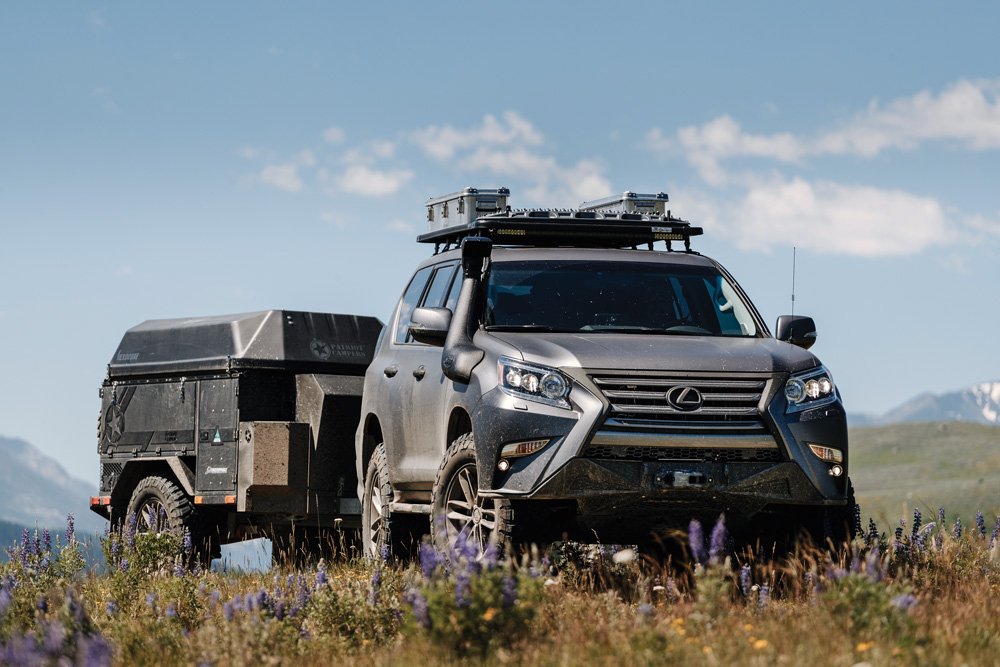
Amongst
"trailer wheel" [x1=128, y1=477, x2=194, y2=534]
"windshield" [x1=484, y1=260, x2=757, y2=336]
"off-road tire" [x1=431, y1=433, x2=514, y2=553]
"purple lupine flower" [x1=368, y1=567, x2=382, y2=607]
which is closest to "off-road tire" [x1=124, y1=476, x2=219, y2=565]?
"trailer wheel" [x1=128, y1=477, x2=194, y2=534]

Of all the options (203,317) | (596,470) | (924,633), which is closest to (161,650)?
(596,470)

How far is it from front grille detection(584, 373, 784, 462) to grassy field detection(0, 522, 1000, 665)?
685 mm

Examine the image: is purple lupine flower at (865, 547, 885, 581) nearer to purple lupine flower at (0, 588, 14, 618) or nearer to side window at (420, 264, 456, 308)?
purple lupine flower at (0, 588, 14, 618)

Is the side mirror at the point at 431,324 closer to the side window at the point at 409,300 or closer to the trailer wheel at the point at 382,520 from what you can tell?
the side window at the point at 409,300

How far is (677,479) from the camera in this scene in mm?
8375

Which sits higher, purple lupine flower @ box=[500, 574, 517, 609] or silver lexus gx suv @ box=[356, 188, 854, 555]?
silver lexus gx suv @ box=[356, 188, 854, 555]

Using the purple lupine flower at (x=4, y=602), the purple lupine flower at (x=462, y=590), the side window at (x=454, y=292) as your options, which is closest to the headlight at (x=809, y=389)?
the side window at (x=454, y=292)

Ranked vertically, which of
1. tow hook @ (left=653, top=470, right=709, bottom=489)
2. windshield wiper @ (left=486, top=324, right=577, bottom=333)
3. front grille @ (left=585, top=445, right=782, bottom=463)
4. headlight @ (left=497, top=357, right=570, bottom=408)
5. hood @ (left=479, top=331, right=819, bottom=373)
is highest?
windshield wiper @ (left=486, top=324, right=577, bottom=333)

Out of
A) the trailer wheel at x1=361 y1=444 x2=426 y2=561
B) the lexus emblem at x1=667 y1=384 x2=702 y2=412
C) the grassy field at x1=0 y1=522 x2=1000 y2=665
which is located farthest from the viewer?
the trailer wheel at x1=361 y1=444 x2=426 y2=561

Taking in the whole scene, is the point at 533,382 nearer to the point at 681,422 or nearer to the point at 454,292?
the point at 681,422

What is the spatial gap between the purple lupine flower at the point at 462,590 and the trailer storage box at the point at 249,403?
613 centimetres

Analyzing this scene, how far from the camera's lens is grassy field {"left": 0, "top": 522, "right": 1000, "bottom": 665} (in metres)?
6.25

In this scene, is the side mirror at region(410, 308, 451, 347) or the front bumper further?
the side mirror at region(410, 308, 451, 347)

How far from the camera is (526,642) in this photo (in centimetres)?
654
